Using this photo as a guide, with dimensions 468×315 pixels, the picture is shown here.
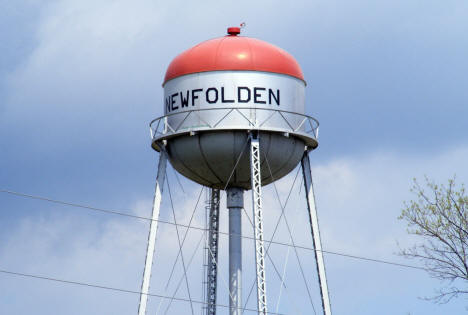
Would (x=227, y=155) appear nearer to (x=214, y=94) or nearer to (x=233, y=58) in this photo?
(x=214, y=94)

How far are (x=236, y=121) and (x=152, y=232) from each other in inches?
173

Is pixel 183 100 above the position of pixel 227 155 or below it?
above

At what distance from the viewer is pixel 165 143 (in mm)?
37125

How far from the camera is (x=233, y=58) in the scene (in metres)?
36.4

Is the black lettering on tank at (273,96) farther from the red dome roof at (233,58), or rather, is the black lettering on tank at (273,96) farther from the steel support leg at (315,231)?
the steel support leg at (315,231)

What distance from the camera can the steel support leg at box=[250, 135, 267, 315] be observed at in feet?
113

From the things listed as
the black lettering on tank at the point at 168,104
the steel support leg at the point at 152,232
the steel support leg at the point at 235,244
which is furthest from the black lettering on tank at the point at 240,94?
the steel support leg at the point at 235,244

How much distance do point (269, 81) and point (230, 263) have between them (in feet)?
20.1

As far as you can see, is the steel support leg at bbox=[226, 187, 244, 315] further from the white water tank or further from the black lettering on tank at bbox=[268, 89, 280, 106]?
the black lettering on tank at bbox=[268, 89, 280, 106]

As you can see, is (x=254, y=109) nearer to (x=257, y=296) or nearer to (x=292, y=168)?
(x=292, y=168)

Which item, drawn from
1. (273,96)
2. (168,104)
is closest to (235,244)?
(168,104)

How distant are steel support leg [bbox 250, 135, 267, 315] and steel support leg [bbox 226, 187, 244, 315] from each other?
2343 millimetres

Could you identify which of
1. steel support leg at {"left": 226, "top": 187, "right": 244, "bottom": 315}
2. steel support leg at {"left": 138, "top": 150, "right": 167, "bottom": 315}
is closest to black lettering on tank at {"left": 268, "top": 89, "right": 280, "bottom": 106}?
steel support leg at {"left": 226, "top": 187, "right": 244, "bottom": 315}

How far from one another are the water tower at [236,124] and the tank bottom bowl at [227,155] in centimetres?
3
